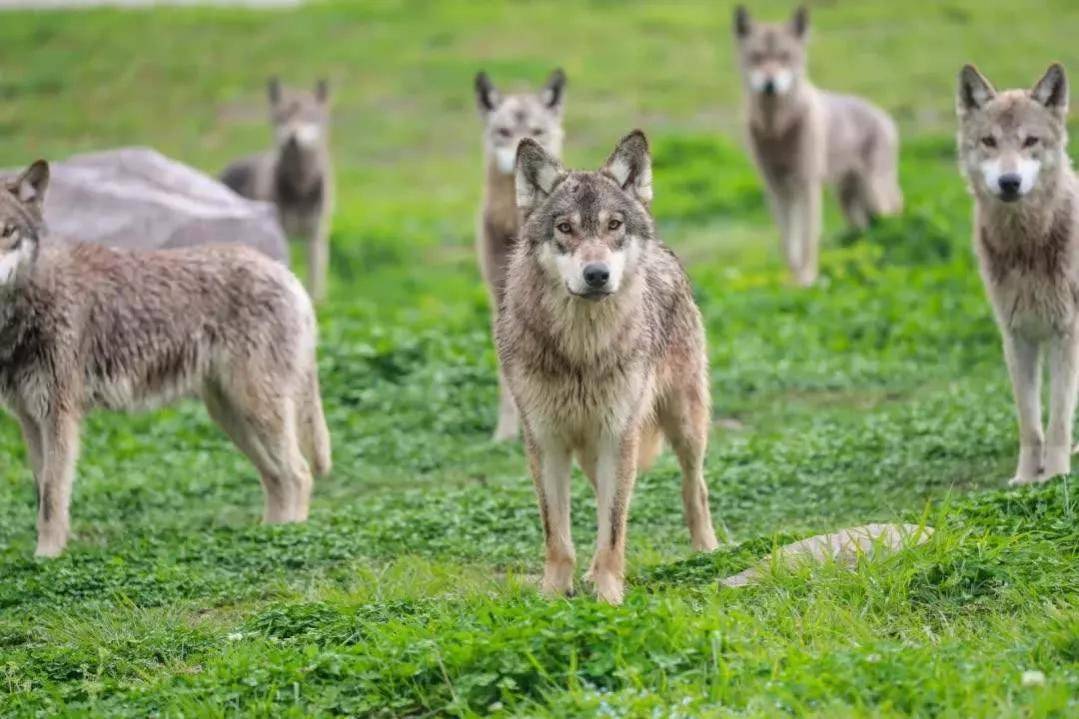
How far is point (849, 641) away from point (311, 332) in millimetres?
4785

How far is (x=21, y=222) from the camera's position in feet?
28.8

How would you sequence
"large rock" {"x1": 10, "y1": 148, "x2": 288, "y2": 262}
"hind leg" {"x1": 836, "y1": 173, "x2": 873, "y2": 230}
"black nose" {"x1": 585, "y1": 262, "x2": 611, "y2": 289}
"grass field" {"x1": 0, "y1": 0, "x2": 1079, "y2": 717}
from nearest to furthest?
"grass field" {"x1": 0, "y1": 0, "x2": 1079, "y2": 717} < "black nose" {"x1": 585, "y1": 262, "x2": 611, "y2": 289} < "large rock" {"x1": 10, "y1": 148, "x2": 288, "y2": 262} < "hind leg" {"x1": 836, "y1": 173, "x2": 873, "y2": 230}

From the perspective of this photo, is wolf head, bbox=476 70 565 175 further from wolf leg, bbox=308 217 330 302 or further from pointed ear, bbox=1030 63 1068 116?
wolf leg, bbox=308 217 330 302

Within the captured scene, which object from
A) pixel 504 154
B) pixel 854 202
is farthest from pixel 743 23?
pixel 504 154

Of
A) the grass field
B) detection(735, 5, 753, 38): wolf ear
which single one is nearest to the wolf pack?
the grass field

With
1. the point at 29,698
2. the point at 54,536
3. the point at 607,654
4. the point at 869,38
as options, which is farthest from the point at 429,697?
the point at 869,38

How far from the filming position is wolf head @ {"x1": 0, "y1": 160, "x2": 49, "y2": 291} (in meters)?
8.63

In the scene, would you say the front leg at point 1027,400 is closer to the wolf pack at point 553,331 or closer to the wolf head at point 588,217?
the wolf pack at point 553,331

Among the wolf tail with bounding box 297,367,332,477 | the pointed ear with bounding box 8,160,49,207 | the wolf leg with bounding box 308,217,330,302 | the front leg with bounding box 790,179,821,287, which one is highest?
the pointed ear with bounding box 8,160,49,207

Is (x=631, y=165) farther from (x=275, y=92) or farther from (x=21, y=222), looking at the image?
(x=275, y=92)

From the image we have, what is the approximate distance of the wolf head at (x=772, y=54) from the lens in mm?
16156

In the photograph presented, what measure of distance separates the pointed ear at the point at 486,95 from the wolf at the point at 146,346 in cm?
349

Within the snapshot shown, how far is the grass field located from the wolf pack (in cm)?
41

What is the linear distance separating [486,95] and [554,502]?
624cm
